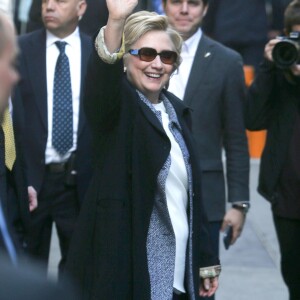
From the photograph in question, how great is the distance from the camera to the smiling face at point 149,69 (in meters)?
4.26

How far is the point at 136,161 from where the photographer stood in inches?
157

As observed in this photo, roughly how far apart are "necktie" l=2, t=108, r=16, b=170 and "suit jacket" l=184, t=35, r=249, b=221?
1.13 meters

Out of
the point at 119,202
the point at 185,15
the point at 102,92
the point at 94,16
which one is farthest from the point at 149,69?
the point at 94,16

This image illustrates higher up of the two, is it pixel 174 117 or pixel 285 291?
pixel 174 117

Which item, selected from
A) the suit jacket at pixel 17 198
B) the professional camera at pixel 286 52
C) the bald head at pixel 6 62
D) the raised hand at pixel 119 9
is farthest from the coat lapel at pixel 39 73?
the bald head at pixel 6 62

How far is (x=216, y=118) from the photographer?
5.48 m

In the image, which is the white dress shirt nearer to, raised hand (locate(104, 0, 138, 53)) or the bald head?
raised hand (locate(104, 0, 138, 53))

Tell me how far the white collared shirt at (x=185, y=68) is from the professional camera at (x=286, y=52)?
51 cm

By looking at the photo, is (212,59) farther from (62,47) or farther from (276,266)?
(276,266)

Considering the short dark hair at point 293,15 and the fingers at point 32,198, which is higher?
the short dark hair at point 293,15

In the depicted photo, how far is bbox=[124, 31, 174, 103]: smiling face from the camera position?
4258 mm

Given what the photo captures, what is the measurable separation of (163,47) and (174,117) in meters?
0.28

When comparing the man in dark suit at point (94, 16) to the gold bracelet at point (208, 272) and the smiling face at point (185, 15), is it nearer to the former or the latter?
the smiling face at point (185, 15)

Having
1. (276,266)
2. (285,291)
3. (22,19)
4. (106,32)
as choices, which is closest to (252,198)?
(276,266)
